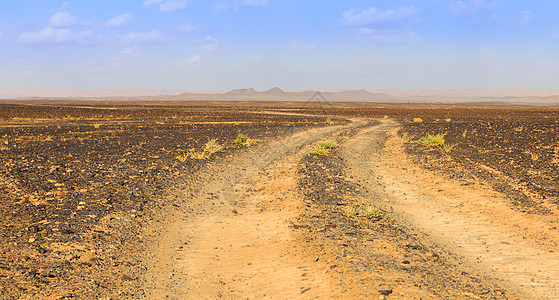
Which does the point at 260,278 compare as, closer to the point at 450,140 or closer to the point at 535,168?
the point at 535,168

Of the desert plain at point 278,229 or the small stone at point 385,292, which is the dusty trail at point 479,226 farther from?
the small stone at point 385,292

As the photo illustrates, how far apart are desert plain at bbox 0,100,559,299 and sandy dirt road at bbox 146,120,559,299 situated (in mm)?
32

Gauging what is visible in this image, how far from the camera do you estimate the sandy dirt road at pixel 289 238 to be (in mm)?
5707

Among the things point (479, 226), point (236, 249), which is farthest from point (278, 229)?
point (479, 226)

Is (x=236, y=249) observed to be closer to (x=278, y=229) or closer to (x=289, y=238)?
(x=289, y=238)

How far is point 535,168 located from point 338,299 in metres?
11.8

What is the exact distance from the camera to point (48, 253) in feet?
22.0

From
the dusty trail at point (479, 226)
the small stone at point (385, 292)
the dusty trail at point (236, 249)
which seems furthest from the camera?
the dusty trail at point (479, 226)

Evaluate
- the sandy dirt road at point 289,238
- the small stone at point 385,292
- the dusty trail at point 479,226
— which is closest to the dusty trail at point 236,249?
the sandy dirt road at point 289,238

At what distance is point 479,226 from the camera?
875 cm

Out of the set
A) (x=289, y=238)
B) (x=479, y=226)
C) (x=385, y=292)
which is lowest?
(x=479, y=226)

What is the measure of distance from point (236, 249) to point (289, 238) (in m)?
0.97

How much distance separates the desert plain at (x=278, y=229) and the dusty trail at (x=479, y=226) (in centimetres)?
4

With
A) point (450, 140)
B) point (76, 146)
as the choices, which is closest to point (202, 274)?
point (76, 146)
